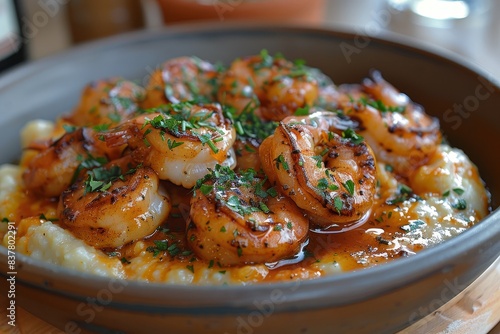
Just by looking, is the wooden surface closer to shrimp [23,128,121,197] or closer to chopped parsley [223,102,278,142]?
shrimp [23,128,121,197]

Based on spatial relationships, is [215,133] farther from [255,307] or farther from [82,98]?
[82,98]

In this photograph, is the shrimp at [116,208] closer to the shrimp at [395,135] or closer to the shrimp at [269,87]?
the shrimp at [269,87]

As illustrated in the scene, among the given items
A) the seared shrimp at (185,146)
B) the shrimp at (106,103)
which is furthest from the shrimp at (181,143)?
the shrimp at (106,103)

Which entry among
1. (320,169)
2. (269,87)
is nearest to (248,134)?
(269,87)

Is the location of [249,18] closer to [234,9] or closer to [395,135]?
[234,9]

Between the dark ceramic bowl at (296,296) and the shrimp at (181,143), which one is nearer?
the dark ceramic bowl at (296,296)
